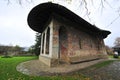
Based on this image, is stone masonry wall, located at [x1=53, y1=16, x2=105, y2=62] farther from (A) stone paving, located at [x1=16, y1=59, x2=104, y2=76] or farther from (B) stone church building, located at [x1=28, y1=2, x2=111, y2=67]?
(A) stone paving, located at [x1=16, y1=59, x2=104, y2=76]

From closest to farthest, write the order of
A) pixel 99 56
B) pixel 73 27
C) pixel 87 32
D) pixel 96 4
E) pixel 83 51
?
pixel 96 4, pixel 73 27, pixel 83 51, pixel 87 32, pixel 99 56

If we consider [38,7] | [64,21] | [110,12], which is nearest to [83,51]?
[64,21]

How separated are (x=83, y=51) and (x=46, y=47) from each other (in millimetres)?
3961

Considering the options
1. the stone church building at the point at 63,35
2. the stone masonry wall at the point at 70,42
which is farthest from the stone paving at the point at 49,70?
the stone masonry wall at the point at 70,42

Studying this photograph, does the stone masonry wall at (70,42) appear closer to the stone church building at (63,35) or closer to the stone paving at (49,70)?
the stone church building at (63,35)

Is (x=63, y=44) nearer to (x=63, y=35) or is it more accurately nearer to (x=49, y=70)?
(x=63, y=35)

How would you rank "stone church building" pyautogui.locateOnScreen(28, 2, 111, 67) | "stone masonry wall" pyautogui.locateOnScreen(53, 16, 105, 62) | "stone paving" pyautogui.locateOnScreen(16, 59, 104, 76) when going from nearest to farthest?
"stone paving" pyautogui.locateOnScreen(16, 59, 104, 76) < "stone church building" pyautogui.locateOnScreen(28, 2, 111, 67) < "stone masonry wall" pyautogui.locateOnScreen(53, 16, 105, 62)

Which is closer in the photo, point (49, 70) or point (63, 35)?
point (49, 70)

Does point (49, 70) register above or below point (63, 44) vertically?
below

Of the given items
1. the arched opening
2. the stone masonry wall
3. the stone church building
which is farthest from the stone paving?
the arched opening

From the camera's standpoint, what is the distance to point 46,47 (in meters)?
15.4

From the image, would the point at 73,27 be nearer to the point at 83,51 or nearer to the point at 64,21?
the point at 64,21

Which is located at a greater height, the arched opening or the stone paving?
the arched opening

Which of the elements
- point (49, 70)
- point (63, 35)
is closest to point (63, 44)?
point (63, 35)
